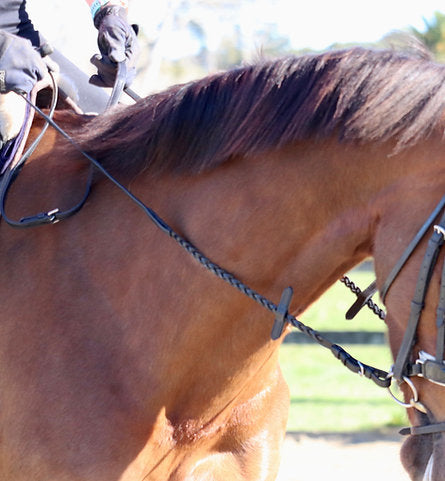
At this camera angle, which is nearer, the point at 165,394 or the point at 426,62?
the point at 426,62

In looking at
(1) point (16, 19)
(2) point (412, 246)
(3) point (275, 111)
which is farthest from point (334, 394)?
(2) point (412, 246)

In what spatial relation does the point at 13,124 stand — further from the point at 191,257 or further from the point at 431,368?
the point at 431,368

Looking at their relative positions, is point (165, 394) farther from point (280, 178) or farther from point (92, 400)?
point (280, 178)

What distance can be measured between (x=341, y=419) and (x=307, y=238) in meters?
5.46

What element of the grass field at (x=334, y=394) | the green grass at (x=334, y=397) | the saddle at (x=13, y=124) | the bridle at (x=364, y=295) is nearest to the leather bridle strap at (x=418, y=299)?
the bridle at (x=364, y=295)

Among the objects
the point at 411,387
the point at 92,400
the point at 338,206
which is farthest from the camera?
the point at 92,400

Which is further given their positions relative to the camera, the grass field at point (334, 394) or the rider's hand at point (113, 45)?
the grass field at point (334, 394)

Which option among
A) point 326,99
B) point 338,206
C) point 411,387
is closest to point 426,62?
point 326,99

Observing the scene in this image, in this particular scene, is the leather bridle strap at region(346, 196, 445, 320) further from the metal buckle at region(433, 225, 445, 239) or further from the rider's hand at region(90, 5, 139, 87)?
the rider's hand at region(90, 5, 139, 87)

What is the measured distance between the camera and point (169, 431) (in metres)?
2.46

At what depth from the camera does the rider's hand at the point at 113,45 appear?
3.08 meters

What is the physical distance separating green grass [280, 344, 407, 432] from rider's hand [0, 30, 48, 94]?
4988 mm

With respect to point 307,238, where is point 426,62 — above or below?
above

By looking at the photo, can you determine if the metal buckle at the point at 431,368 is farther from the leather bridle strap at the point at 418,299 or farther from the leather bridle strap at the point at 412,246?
the leather bridle strap at the point at 412,246
